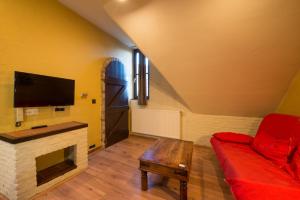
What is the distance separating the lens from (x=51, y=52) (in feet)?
7.22

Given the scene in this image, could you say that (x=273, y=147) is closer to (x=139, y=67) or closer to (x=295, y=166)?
(x=295, y=166)

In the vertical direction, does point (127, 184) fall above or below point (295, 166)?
A: below

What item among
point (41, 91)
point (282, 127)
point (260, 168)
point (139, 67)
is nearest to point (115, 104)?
point (139, 67)

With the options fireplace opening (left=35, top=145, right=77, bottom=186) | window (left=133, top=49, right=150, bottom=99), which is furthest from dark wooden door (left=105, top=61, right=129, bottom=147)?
fireplace opening (left=35, top=145, right=77, bottom=186)

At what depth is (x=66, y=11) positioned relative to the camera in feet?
7.85

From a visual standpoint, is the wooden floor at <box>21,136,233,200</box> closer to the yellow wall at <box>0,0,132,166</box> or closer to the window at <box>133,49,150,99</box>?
the yellow wall at <box>0,0,132,166</box>

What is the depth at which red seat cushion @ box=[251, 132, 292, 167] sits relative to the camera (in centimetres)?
172

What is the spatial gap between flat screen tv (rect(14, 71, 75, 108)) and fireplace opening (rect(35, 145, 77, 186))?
→ 2.60 feet

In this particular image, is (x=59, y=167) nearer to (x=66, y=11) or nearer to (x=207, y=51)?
(x=66, y=11)

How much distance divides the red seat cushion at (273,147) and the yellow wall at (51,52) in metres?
2.89

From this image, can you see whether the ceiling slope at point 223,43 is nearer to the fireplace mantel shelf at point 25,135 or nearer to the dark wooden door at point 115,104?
the dark wooden door at point 115,104

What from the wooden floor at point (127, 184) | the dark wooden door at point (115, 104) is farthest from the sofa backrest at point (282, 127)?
the dark wooden door at point (115, 104)

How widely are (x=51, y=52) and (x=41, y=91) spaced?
65 centimetres

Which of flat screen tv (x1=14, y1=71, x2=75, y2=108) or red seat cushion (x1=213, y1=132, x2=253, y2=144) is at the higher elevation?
flat screen tv (x1=14, y1=71, x2=75, y2=108)
